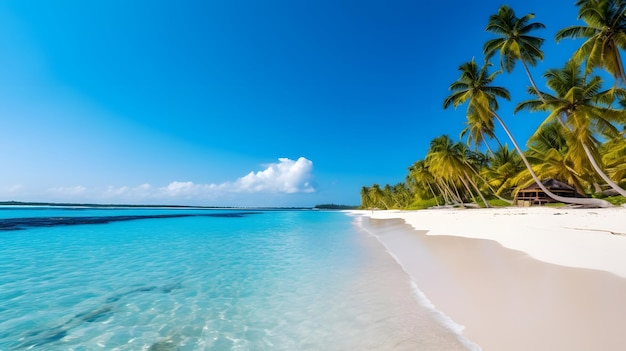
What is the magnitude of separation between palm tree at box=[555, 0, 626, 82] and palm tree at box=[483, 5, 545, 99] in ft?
13.6

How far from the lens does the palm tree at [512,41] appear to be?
20312mm

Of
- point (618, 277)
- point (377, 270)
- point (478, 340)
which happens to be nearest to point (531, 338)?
point (478, 340)

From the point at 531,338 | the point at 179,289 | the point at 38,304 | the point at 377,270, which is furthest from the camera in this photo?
the point at 377,270

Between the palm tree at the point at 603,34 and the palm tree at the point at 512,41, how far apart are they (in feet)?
13.6

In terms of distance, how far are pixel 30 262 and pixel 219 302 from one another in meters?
8.41

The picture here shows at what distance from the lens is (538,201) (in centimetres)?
3222

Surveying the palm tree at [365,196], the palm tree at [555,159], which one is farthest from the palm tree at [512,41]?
the palm tree at [365,196]

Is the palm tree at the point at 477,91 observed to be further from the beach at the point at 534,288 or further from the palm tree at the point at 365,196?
the palm tree at the point at 365,196

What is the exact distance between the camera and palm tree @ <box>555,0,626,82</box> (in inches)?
562

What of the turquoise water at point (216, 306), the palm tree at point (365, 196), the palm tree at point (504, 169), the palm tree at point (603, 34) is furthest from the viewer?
the palm tree at point (365, 196)

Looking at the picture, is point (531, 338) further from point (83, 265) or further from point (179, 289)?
point (83, 265)

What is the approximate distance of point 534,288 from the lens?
184 inches

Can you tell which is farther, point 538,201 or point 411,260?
point 538,201

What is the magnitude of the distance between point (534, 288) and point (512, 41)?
22.7 meters
